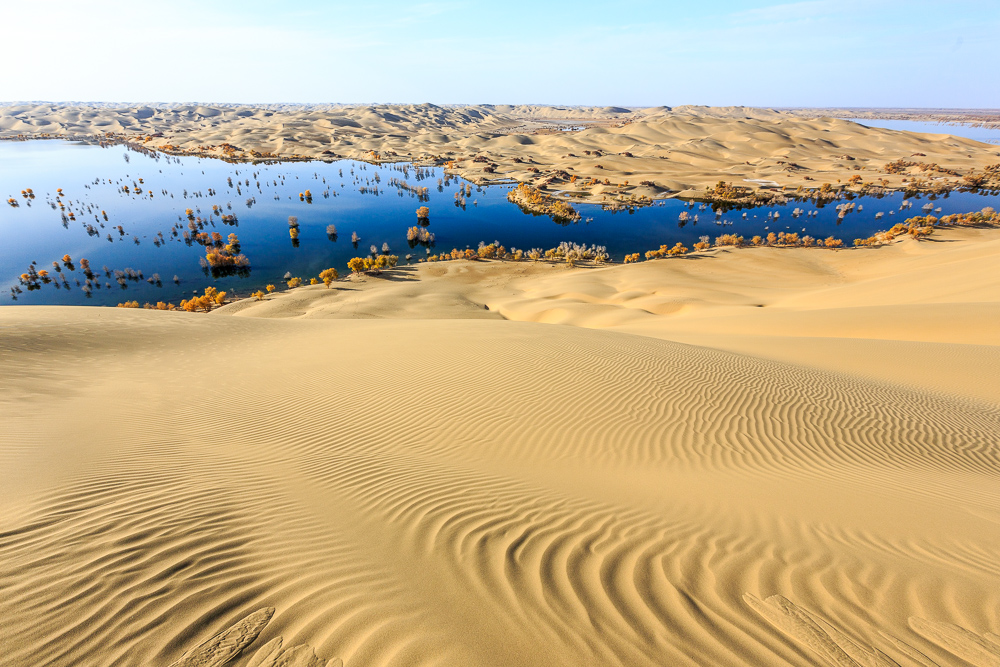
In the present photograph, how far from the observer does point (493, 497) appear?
4191 millimetres

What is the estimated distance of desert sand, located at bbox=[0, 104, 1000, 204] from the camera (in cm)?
5541

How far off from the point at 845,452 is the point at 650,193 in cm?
4977


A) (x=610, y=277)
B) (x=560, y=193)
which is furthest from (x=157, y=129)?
(x=610, y=277)

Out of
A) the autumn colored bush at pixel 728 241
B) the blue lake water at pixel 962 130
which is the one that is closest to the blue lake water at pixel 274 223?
the autumn colored bush at pixel 728 241

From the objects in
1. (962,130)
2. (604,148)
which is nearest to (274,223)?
(604,148)

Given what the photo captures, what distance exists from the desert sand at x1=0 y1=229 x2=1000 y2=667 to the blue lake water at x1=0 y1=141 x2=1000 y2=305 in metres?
20.6

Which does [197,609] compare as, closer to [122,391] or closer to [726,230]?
[122,391]

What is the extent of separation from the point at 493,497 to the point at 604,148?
277 ft

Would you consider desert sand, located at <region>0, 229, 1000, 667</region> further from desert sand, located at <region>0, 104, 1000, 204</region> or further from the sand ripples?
desert sand, located at <region>0, 104, 1000, 204</region>

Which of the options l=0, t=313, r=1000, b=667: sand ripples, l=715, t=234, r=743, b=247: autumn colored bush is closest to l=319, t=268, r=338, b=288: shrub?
l=0, t=313, r=1000, b=667: sand ripples

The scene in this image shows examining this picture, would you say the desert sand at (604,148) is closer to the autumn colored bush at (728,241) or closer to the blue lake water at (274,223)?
the blue lake water at (274,223)

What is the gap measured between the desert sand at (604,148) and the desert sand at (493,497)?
43.7 meters

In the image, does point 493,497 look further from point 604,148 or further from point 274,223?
point 604,148

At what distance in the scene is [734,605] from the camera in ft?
Result: 9.14
